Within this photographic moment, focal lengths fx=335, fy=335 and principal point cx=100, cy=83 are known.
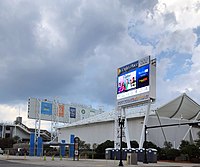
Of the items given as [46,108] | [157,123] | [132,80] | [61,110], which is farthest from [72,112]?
[132,80]

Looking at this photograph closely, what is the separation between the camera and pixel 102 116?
291 feet

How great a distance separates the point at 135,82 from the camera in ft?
153

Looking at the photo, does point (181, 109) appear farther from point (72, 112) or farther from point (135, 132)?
point (72, 112)

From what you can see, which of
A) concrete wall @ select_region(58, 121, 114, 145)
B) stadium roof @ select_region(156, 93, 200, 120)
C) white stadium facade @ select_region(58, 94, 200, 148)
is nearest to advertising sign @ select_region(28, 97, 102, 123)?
concrete wall @ select_region(58, 121, 114, 145)

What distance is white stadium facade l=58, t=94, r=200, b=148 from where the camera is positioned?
74.3 metres

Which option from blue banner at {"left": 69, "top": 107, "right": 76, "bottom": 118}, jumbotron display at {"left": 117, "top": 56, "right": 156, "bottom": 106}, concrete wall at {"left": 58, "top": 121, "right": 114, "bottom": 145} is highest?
jumbotron display at {"left": 117, "top": 56, "right": 156, "bottom": 106}

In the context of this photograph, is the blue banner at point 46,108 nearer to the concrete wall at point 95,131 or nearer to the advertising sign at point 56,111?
the advertising sign at point 56,111

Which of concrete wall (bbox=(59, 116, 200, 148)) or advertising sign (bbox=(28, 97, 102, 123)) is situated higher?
advertising sign (bbox=(28, 97, 102, 123))

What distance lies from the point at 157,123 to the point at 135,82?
31.5 meters

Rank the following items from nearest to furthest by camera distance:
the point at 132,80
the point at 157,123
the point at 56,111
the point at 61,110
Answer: the point at 132,80
the point at 157,123
the point at 56,111
the point at 61,110

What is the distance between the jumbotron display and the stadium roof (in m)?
28.6

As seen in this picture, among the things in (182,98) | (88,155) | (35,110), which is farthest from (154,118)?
(35,110)

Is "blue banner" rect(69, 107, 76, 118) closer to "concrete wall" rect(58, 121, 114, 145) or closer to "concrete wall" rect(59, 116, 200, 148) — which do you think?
"concrete wall" rect(58, 121, 114, 145)

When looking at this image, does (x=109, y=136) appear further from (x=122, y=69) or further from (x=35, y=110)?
(x=122, y=69)
